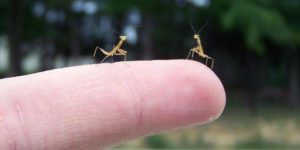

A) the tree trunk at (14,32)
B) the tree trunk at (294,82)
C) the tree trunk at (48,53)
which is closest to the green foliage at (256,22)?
the tree trunk at (294,82)

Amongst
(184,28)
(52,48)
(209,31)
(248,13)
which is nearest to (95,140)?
(248,13)

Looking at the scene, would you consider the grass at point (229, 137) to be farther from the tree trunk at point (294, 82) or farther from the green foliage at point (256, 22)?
the tree trunk at point (294, 82)

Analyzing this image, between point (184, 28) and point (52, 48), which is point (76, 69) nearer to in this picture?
point (184, 28)

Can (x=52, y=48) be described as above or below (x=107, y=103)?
below

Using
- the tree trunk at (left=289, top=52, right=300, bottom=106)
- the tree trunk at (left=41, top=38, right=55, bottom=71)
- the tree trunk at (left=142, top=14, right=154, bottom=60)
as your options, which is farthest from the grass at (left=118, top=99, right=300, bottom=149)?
the tree trunk at (left=41, top=38, right=55, bottom=71)

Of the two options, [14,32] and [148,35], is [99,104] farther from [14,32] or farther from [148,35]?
[148,35]

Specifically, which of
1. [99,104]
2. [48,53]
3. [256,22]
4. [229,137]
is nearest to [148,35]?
[256,22]
